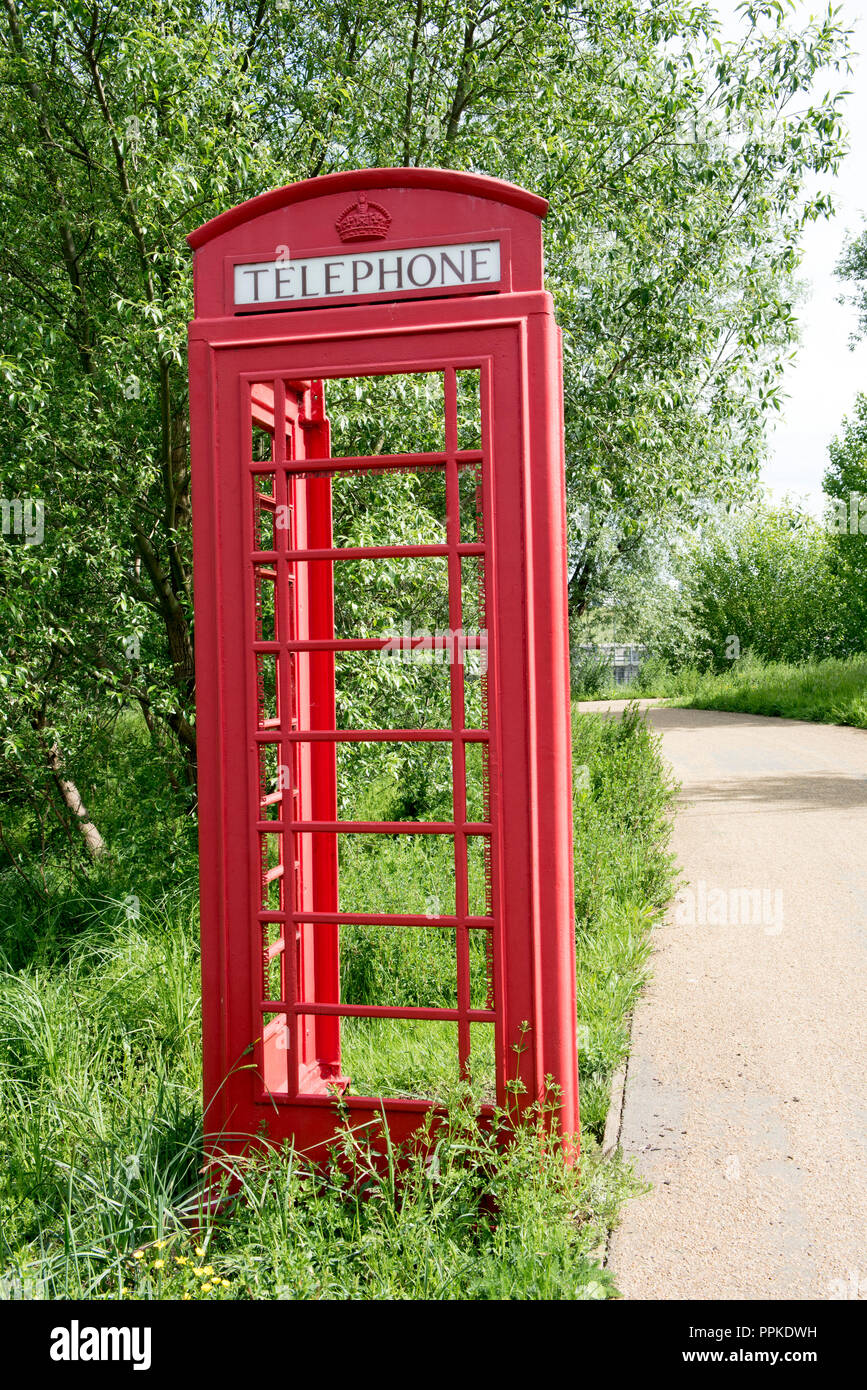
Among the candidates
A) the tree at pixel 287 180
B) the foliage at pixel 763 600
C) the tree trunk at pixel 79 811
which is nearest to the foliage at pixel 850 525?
the foliage at pixel 763 600

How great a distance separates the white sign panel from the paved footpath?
2.90 meters

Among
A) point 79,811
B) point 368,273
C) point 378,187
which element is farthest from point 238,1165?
point 79,811

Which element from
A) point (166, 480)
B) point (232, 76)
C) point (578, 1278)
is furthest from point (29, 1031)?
point (232, 76)

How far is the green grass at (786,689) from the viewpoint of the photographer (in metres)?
19.0

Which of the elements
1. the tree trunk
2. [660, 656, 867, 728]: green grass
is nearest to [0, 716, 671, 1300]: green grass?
the tree trunk

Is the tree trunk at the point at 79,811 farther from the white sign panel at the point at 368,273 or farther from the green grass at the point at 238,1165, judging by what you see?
the white sign panel at the point at 368,273

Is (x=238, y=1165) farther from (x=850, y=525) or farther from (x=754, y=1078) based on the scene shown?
(x=850, y=525)

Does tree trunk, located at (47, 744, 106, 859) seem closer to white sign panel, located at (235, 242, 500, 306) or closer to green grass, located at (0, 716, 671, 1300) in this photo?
green grass, located at (0, 716, 671, 1300)

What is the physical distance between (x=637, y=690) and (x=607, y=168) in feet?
73.0

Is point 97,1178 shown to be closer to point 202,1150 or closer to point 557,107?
point 202,1150

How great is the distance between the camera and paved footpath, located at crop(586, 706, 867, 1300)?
10.5ft

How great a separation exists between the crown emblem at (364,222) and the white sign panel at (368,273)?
0.17 ft

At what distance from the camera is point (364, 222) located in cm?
329

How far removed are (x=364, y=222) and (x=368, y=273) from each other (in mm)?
150
